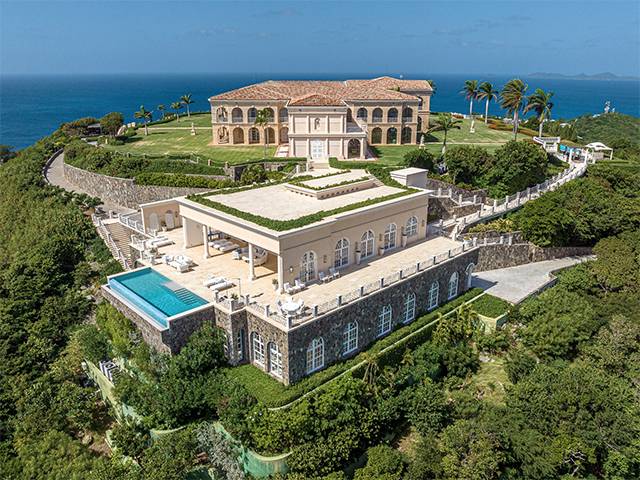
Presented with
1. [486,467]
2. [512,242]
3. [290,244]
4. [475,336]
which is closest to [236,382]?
[290,244]

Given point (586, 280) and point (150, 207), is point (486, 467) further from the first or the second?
point (150, 207)

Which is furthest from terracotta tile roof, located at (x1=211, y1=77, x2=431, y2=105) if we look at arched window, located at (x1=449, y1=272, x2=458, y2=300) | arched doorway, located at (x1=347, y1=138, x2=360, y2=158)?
arched window, located at (x1=449, y1=272, x2=458, y2=300)

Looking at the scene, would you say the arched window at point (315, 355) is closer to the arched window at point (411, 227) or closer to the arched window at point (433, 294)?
the arched window at point (433, 294)

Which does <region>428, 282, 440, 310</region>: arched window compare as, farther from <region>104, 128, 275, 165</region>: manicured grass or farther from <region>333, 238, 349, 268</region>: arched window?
<region>104, 128, 275, 165</region>: manicured grass

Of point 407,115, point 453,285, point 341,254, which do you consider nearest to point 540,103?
point 407,115

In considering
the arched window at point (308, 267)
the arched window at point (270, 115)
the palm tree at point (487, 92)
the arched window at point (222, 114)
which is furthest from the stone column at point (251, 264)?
the palm tree at point (487, 92)

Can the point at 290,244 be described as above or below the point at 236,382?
above

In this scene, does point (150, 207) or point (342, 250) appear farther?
point (150, 207)
